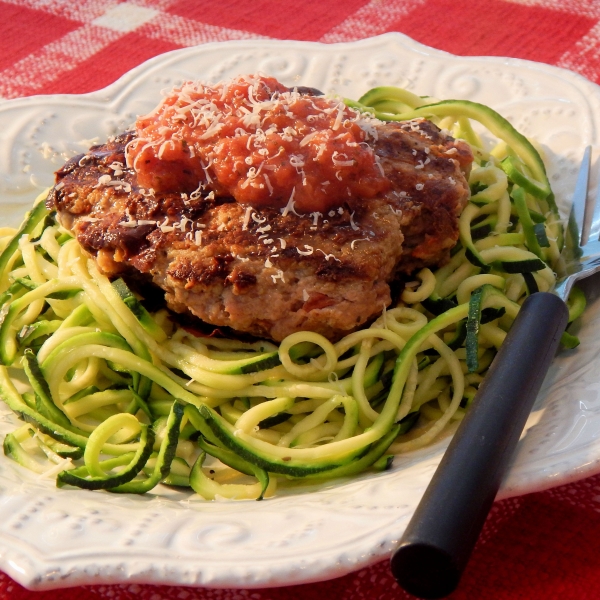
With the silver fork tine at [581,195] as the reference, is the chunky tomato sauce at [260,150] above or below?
above

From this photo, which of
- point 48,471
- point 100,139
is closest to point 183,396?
point 48,471

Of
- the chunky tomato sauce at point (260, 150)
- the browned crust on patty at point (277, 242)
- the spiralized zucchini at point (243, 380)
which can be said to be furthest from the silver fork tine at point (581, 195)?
the chunky tomato sauce at point (260, 150)

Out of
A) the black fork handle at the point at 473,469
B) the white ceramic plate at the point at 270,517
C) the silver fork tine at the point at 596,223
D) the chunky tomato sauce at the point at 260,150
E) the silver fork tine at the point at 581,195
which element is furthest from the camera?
the silver fork tine at the point at 581,195

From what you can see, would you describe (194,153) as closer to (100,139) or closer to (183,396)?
(183,396)

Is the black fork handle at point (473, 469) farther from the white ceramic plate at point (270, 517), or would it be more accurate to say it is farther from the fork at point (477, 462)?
the white ceramic plate at point (270, 517)

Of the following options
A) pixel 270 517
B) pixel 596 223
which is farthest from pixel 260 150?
pixel 596 223
